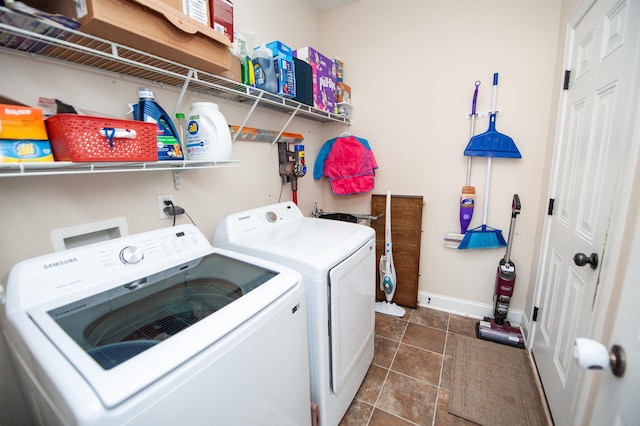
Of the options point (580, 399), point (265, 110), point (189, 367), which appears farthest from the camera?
point (265, 110)

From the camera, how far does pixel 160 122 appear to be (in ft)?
3.91

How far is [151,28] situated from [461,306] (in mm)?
2925

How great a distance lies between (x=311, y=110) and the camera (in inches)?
80.6

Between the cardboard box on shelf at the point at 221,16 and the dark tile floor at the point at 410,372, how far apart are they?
221 centimetres

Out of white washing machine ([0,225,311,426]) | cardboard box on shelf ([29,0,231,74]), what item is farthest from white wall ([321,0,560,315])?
white washing machine ([0,225,311,426])

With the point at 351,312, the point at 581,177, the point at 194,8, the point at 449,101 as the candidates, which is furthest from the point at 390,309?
the point at 194,8

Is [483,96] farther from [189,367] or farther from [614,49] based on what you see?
[189,367]

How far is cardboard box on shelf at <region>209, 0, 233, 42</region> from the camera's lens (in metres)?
1.21

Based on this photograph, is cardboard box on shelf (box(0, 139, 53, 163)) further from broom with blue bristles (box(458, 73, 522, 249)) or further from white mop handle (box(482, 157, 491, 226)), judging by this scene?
white mop handle (box(482, 157, 491, 226))

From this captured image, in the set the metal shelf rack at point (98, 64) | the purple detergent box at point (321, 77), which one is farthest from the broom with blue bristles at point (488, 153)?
the metal shelf rack at point (98, 64)

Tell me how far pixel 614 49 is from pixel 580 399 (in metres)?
1.49

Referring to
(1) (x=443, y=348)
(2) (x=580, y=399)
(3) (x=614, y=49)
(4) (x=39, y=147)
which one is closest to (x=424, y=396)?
(1) (x=443, y=348)

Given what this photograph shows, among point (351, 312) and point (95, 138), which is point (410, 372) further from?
point (95, 138)

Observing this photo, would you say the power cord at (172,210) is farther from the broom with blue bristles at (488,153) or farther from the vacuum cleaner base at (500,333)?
the vacuum cleaner base at (500,333)
